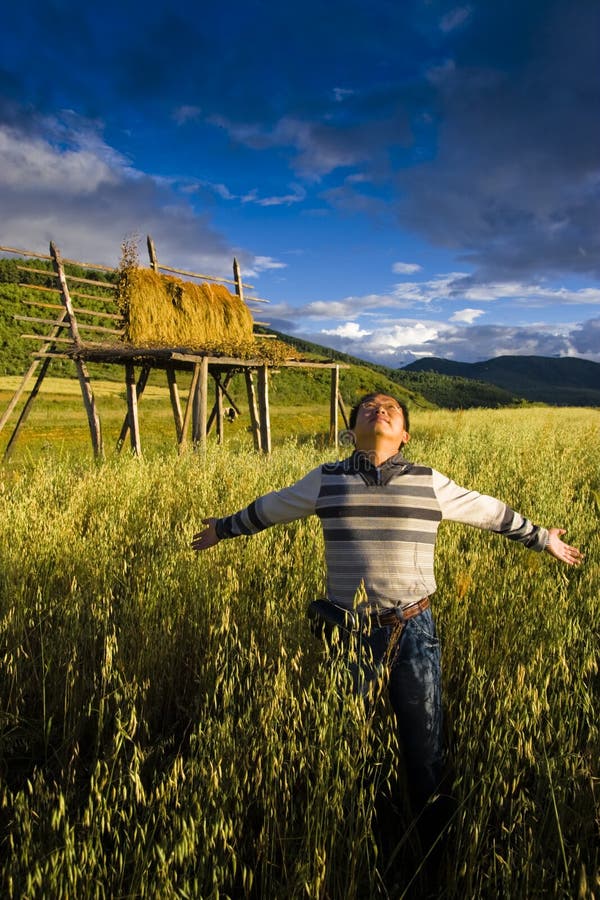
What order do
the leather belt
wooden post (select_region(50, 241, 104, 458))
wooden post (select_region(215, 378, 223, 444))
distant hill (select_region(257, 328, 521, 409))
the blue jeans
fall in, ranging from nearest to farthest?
the blue jeans → the leather belt → wooden post (select_region(50, 241, 104, 458)) → wooden post (select_region(215, 378, 223, 444)) → distant hill (select_region(257, 328, 521, 409))

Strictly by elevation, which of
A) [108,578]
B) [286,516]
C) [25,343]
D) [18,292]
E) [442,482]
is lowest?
Answer: [108,578]

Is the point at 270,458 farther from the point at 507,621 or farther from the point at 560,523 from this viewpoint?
the point at 507,621

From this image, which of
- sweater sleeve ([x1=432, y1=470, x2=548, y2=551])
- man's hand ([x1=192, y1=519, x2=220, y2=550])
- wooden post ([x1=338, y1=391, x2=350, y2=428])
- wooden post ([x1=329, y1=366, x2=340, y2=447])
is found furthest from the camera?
wooden post ([x1=329, y1=366, x2=340, y2=447])

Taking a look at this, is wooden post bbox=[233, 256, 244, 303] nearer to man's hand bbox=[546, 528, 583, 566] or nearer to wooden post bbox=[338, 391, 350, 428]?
wooden post bbox=[338, 391, 350, 428]

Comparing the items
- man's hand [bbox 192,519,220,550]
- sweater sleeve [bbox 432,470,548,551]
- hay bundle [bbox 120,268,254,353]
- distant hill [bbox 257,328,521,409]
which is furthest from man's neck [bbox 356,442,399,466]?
distant hill [bbox 257,328,521,409]

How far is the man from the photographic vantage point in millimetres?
1768

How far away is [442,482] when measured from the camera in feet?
7.09

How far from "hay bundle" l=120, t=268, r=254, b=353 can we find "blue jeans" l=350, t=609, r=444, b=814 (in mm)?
8369

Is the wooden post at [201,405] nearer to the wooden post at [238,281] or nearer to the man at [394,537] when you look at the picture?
the wooden post at [238,281]

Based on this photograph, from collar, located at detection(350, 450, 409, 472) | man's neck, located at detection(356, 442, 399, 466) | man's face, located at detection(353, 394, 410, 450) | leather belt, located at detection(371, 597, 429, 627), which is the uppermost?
man's face, located at detection(353, 394, 410, 450)

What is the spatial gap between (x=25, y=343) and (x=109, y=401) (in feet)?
78.2

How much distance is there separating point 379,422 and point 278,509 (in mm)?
581

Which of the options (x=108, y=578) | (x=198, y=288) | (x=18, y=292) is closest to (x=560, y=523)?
(x=108, y=578)

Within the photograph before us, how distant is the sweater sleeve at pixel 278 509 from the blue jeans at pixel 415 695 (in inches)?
24.1
